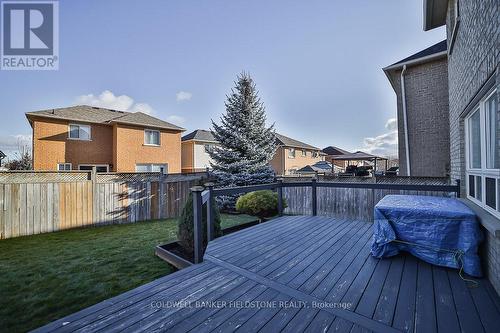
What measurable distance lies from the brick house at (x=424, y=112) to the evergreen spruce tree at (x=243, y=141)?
548cm

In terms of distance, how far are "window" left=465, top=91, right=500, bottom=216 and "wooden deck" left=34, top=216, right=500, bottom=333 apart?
1.02m

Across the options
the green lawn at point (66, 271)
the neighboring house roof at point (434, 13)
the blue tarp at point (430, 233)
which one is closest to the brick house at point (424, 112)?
the neighboring house roof at point (434, 13)

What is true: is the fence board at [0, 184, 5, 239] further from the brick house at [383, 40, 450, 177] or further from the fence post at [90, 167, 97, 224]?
the brick house at [383, 40, 450, 177]

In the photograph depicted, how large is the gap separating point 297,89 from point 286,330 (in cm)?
1448

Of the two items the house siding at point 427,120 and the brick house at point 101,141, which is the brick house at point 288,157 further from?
the house siding at point 427,120

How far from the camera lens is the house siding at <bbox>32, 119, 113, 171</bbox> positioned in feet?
39.6

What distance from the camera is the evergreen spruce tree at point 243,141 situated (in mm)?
9984

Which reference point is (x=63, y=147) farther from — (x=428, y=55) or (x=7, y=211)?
(x=428, y=55)

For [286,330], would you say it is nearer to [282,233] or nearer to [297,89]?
[282,233]

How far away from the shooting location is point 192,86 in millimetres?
13648

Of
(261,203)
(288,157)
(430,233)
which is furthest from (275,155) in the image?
(430,233)

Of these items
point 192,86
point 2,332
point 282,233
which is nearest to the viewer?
point 2,332

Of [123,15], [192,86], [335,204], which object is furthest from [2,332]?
[192,86]

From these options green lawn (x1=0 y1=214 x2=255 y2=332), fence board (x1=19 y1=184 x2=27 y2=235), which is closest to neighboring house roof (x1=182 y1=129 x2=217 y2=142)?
fence board (x1=19 y1=184 x2=27 y2=235)
